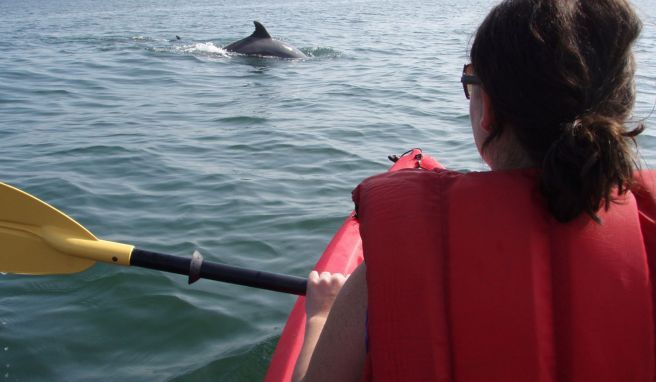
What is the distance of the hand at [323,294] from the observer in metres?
2.27

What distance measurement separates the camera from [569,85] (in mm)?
1521

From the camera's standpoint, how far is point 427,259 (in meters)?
1.57

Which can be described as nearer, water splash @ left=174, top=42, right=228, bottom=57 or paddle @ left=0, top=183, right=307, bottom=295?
paddle @ left=0, top=183, right=307, bottom=295

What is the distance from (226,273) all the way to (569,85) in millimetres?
1854

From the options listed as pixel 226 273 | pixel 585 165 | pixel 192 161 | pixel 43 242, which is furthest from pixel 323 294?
pixel 192 161

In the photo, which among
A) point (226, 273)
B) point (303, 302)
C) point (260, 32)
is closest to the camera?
point (226, 273)

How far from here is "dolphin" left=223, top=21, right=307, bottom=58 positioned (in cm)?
1462

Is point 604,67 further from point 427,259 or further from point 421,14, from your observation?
point 421,14

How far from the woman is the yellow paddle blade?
2244mm

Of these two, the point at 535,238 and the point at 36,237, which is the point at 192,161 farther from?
the point at 535,238

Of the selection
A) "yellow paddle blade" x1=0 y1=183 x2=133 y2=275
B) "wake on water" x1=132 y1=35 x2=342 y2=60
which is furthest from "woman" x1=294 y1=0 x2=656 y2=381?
"wake on water" x1=132 y1=35 x2=342 y2=60

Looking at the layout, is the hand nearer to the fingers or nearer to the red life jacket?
the fingers

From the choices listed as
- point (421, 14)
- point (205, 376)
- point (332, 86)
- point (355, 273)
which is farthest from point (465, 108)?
point (421, 14)

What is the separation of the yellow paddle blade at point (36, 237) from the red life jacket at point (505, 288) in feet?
7.28
